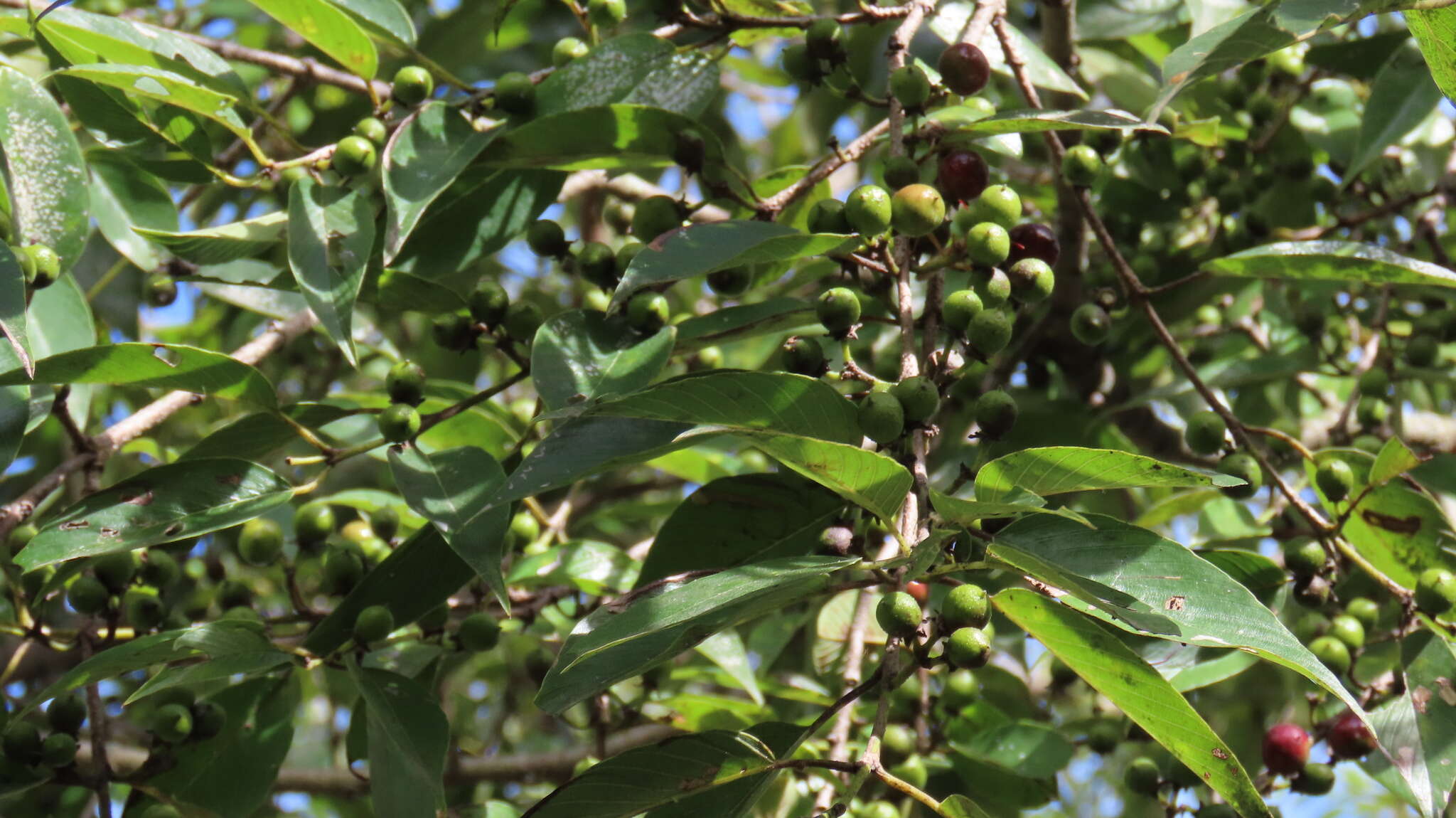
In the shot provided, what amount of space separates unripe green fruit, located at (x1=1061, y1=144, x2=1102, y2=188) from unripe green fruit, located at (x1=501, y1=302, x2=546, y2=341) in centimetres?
67

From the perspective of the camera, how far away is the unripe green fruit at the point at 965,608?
1.05 m

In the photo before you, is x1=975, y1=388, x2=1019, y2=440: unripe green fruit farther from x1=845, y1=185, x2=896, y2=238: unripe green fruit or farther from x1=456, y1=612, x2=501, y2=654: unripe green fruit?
x1=456, y1=612, x2=501, y2=654: unripe green fruit

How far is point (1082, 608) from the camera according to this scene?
3.44ft

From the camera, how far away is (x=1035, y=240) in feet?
4.66

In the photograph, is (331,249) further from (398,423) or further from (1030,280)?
(1030,280)

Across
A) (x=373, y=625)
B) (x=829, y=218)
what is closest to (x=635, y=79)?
(x=829, y=218)

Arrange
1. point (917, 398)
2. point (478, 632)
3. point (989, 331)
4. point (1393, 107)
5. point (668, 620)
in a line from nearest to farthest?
point (668, 620)
point (917, 398)
point (989, 331)
point (478, 632)
point (1393, 107)

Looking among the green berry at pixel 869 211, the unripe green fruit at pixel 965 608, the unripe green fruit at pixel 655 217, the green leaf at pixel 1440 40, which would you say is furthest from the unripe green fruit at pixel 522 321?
the green leaf at pixel 1440 40

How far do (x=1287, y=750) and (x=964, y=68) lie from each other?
891 millimetres

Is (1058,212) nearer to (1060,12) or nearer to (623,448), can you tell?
(1060,12)

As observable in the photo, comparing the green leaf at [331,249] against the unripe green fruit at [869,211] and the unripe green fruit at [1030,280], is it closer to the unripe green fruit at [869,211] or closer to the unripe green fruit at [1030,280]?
the unripe green fruit at [869,211]

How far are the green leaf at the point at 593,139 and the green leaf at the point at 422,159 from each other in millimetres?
35

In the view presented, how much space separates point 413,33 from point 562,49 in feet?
0.66

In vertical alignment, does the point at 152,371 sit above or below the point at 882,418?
below
